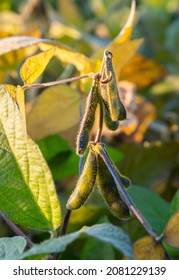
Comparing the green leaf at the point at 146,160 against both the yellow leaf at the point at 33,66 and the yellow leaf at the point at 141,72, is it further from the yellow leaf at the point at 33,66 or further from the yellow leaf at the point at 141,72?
the yellow leaf at the point at 33,66

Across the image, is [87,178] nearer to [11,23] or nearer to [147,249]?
[147,249]

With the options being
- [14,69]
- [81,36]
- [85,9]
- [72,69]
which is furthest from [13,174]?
[85,9]

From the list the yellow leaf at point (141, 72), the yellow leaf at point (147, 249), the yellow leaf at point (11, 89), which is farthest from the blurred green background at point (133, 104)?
the yellow leaf at point (11, 89)

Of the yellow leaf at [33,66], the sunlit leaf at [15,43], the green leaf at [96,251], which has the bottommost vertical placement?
the green leaf at [96,251]

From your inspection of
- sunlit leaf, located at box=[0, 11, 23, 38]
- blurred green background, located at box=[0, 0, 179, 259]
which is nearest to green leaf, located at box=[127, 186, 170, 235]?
blurred green background, located at box=[0, 0, 179, 259]

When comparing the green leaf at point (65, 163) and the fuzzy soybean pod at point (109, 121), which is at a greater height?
the fuzzy soybean pod at point (109, 121)

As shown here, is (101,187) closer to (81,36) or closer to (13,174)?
(13,174)
